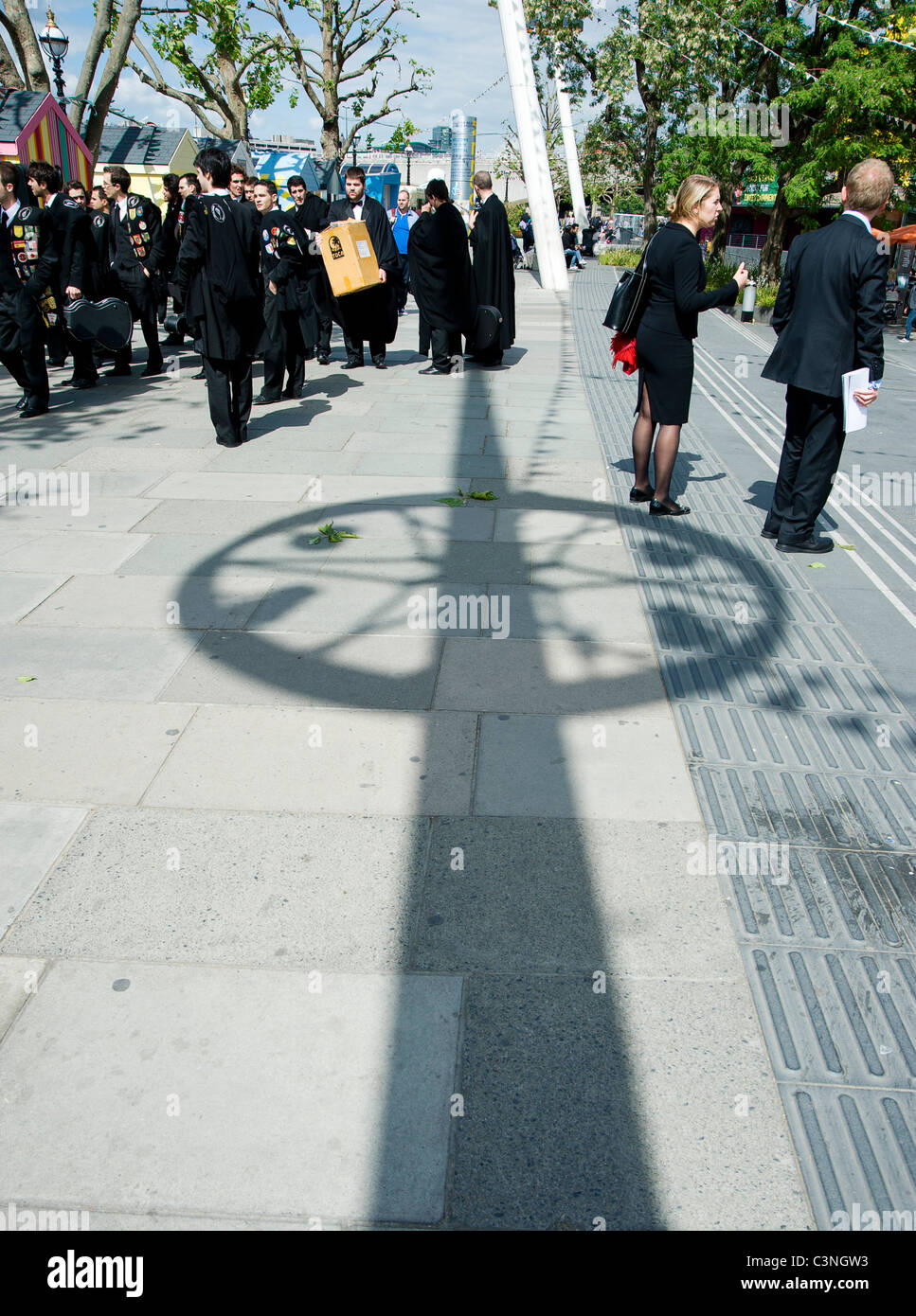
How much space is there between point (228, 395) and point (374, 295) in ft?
13.7

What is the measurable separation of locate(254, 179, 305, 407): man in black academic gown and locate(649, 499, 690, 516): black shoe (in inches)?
170

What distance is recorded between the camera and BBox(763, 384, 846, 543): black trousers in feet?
18.6

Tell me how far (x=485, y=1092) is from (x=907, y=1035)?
1071mm

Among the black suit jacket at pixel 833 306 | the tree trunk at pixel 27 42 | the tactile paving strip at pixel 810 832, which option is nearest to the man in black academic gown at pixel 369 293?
the black suit jacket at pixel 833 306

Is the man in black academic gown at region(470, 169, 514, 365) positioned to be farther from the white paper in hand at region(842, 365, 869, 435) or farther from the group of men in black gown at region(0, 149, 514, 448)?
the white paper in hand at region(842, 365, 869, 435)

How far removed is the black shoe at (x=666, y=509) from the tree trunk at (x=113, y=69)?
55.5 feet

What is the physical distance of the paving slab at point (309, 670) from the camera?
13.6 feet

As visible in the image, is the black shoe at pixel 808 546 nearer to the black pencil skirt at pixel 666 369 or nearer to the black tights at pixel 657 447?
the black tights at pixel 657 447

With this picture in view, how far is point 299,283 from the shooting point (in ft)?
31.8

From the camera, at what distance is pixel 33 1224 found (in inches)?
79.4

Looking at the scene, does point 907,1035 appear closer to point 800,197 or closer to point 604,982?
point 604,982

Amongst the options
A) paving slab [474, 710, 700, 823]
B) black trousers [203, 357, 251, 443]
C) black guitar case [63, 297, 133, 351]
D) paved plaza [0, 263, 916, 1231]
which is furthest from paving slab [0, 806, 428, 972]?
black guitar case [63, 297, 133, 351]

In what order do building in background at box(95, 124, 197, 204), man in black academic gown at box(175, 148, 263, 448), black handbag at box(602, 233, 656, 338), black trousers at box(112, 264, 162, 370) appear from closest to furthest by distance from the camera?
black handbag at box(602, 233, 656, 338), man in black academic gown at box(175, 148, 263, 448), black trousers at box(112, 264, 162, 370), building in background at box(95, 124, 197, 204)
